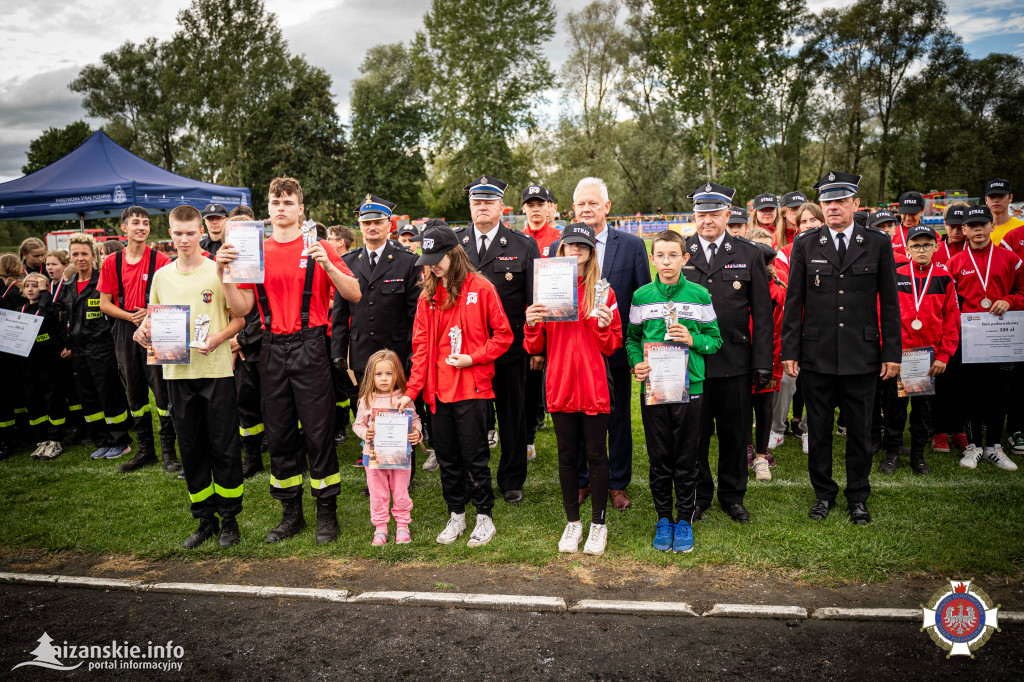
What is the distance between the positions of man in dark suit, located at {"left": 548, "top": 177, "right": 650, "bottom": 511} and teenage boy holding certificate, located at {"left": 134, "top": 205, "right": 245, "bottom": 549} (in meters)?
3.04

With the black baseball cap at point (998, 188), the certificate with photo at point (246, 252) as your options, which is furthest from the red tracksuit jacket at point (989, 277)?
the certificate with photo at point (246, 252)

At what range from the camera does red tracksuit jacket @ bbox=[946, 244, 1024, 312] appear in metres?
6.71

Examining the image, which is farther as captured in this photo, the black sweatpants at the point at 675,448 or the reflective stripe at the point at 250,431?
the reflective stripe at the point at 250,431

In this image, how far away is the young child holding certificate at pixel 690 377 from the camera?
16.4 feet

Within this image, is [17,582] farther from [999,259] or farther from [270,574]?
[999,259]

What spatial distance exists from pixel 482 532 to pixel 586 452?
107cm

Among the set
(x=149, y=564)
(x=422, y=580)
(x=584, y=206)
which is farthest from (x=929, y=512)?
(x=149, y=564)

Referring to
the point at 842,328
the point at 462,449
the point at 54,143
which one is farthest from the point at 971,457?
the point at 54,143

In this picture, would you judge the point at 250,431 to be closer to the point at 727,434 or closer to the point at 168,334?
the point at 168,334

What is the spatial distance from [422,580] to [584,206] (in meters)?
3.23

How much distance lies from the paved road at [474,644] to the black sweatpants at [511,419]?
2.04 metres

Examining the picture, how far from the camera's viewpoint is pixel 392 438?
5.25 m

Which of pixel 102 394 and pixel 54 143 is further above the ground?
pixel 54 143
